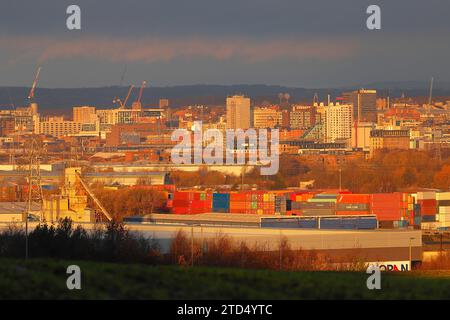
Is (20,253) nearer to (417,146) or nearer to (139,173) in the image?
(139,173)

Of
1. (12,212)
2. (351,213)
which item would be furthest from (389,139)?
(12,212)

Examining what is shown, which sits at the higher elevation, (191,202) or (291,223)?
(191,202)

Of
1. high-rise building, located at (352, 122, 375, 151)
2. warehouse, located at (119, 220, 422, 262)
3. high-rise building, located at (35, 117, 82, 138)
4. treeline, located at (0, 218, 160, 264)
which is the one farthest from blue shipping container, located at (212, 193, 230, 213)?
high-rise building, located at (35, 117, 82, 138)

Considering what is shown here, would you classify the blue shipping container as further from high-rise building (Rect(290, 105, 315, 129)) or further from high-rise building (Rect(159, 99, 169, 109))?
high-rise building (Rect(159, 99, 169, 109))

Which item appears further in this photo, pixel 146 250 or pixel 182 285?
pixel 146 250

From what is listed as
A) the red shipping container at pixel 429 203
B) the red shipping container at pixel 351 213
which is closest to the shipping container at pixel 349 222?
the red shipping container at pixel 351 213

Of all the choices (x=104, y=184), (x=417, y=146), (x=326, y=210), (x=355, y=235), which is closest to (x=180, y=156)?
(x=417, y=146)

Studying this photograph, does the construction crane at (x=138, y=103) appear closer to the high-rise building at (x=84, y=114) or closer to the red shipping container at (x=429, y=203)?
the high-rise building at (x=84, y=114)

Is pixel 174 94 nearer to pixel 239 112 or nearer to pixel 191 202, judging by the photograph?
pixel 239 112
